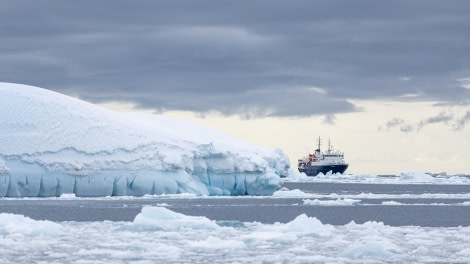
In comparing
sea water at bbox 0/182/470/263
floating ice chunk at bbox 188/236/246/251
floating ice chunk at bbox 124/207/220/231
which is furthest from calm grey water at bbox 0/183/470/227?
floating ice chunk at bbox 188/236/246/251

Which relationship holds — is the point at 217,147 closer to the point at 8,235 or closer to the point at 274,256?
the point at 8,235

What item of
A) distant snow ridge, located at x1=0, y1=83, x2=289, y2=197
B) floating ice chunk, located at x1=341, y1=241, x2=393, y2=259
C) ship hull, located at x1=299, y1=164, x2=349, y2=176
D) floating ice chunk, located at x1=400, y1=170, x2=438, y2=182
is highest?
ship hull, located at x1=299, y1=164, x2=349, y2=176

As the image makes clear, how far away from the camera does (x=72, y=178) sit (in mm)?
44562

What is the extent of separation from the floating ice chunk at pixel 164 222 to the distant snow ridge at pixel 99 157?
17.9 meters

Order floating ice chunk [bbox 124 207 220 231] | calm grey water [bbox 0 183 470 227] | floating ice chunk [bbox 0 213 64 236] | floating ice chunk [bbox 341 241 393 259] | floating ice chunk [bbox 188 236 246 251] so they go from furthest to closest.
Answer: calm grey water [bbox 0 183 470 227], floating ice chunk [bbox 124 207 220 231], floating ice chunk [bbox 0 213 64 236], floating ice chunk [bbox 188 236 246 251], floating ice chunk [bbox 341 241 393 259]

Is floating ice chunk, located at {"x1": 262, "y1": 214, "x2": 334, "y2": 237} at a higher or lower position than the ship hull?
lower

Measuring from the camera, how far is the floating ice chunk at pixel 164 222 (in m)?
25.7

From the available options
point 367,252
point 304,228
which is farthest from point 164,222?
point 367,252

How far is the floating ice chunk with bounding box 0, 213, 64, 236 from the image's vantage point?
2441 centimetres

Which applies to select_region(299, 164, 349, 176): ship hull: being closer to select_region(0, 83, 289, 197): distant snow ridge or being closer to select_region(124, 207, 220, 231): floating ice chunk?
select_region(0, 83, 289, 197): distant snow ridge

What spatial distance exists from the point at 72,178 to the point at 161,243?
22.9 meters

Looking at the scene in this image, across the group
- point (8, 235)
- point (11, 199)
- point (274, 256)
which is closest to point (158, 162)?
point (11, 199)

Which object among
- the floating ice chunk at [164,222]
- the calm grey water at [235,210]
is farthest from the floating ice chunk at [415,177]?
the floating ice chunk at [164,222]

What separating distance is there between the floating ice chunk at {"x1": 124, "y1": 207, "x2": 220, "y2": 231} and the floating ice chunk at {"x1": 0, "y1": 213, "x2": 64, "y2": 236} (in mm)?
2134
